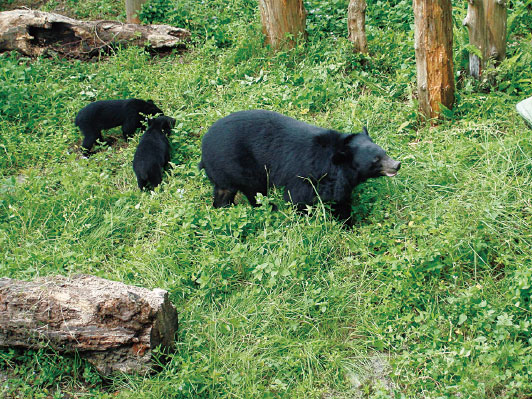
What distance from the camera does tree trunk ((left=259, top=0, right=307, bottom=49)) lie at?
24.7 feet

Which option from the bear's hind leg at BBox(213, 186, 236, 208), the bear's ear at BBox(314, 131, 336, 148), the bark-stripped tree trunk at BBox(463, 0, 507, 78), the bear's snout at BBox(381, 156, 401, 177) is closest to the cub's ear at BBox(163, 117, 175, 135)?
the bear's hind leg at BBox(213, 186, 236, 208)

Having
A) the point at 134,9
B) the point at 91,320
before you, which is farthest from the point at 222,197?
the point at 134,9

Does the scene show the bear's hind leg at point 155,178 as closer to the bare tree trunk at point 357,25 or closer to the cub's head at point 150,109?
the cub's head at point 150,109

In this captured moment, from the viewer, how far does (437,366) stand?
143 inches

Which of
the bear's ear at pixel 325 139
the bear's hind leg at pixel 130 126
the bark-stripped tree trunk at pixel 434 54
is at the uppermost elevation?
the bark-stripped tree trunk at pixel 434 54

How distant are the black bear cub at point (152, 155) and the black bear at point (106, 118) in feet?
1.49

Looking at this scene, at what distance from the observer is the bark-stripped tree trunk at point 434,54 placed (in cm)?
557

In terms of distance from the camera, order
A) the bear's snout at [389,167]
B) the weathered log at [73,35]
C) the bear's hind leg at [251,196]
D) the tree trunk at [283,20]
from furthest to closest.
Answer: the weathered log at [73,35] < the tree trunk at [283,20] < the bear's hind leg at [251,196] < the bear's snout at [389,167]

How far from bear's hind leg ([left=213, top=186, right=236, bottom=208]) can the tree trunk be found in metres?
3.07

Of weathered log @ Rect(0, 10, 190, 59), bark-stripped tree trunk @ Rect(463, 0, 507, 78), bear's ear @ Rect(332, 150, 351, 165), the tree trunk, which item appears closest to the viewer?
bear's ear @ Rect(332, 150, 351, 165)

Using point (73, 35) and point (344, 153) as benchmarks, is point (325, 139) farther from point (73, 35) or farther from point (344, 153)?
point (73, 35)

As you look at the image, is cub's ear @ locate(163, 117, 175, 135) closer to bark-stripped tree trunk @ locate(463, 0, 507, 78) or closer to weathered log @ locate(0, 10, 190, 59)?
weathered log @ locate(0, 10, 190, 59)

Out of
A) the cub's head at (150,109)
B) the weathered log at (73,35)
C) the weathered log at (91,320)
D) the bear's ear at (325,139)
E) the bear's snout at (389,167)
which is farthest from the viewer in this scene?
the weathered log at (73,35)

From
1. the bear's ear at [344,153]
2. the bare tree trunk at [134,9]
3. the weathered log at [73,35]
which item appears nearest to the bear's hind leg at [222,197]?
the bear's ear at [344,153]
